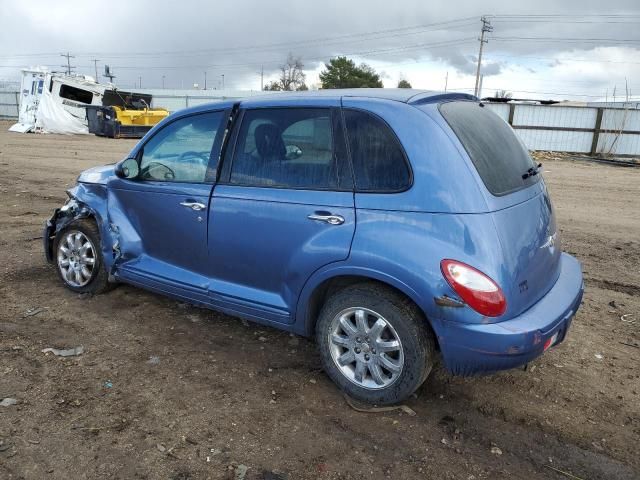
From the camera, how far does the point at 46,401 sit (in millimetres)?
3301

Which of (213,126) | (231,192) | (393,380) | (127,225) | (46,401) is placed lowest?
(46,401)

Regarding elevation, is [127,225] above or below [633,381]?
above

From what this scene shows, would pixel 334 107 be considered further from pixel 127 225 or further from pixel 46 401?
pixel 46 401

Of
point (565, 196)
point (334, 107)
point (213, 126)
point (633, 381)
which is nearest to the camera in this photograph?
point (334, 107)

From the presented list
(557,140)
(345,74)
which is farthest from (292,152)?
(345,74)

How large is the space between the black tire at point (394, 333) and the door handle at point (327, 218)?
0.39 m

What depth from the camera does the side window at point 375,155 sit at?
3.10m

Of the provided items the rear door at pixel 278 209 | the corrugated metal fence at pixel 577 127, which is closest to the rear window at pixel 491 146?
the rear door at pixel 278 209

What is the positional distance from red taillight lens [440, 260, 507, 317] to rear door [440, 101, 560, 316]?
0.08 m

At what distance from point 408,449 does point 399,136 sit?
173 centimetres

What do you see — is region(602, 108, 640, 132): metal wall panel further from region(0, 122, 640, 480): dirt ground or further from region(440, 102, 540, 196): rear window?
region(440, 102, 540, 196): rear window

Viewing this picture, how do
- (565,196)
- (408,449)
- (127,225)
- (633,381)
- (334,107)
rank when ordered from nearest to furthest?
(408,449) → (334,107) → (633,381) → (127,225) → (565,196)

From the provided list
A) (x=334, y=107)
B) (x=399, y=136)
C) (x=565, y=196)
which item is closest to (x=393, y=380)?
(x=399, y=136)

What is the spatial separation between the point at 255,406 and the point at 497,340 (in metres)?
1.48
